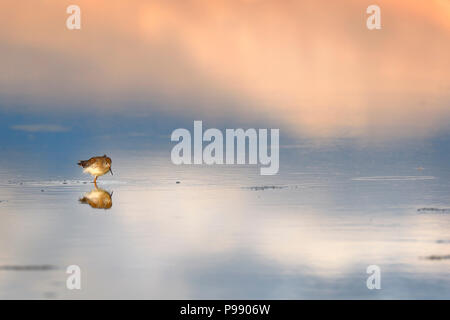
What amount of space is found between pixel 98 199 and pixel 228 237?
6222 mm

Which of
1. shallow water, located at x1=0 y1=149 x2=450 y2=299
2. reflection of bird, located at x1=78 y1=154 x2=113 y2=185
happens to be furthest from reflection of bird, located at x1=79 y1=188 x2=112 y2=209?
reflection of bird, located at x1=78 y1=154 x2=113 y2=185

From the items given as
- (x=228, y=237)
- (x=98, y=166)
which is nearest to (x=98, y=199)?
(x=98, y=166)

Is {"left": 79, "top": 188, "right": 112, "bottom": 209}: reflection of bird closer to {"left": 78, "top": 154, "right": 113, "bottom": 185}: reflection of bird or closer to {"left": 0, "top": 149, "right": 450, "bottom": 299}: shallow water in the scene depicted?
{"left": 0, "top": 149, "right": 450, "bottom": 299}: shallow water

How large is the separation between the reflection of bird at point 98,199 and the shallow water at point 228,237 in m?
0.07

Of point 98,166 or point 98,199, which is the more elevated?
point 98,166

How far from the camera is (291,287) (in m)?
13.0

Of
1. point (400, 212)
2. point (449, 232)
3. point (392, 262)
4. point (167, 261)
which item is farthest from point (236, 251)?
point (400, 212)

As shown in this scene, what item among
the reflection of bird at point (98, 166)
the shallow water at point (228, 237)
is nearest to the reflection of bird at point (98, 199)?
the shallow water at point (228, 237)

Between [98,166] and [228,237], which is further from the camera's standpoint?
[98,166]

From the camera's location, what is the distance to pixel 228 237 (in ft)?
55.2

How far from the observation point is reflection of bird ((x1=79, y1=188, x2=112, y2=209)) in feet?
69.6

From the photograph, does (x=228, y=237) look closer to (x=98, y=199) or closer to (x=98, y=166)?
(x=98, y=199)

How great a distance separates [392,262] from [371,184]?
1067cm

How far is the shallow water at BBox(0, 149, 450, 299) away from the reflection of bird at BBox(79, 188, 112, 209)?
0.07 metres
